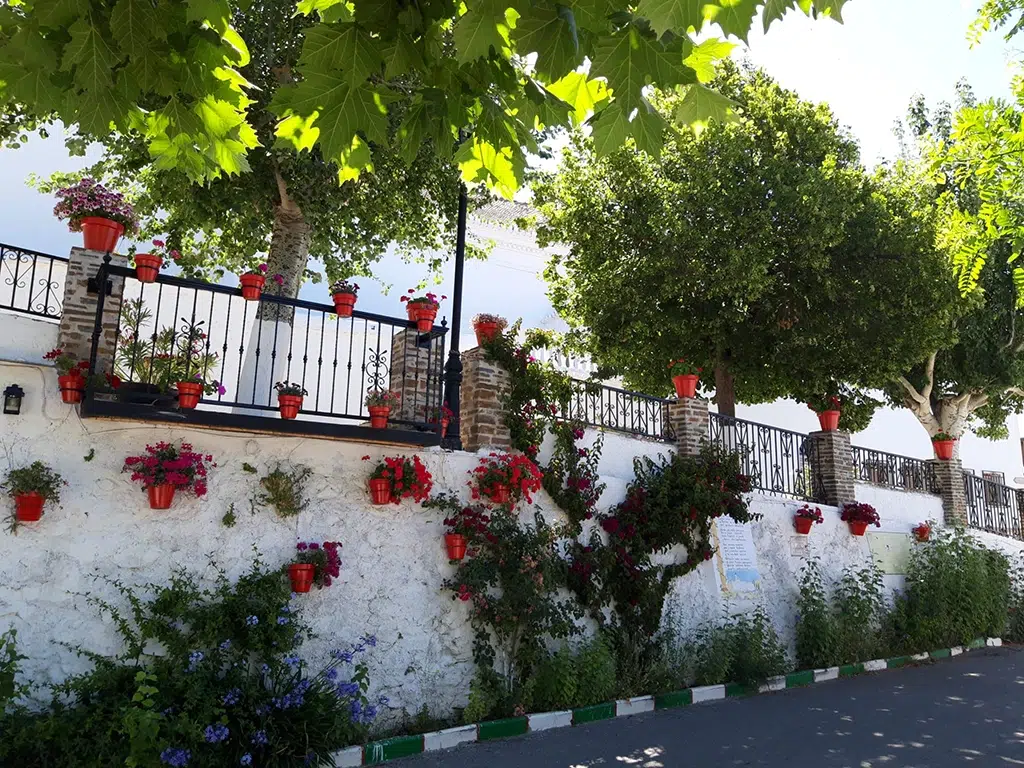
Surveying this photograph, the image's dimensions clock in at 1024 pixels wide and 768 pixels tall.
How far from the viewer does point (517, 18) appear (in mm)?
3047

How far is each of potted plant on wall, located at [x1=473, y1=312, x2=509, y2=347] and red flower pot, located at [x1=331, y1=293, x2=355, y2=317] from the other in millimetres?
1723

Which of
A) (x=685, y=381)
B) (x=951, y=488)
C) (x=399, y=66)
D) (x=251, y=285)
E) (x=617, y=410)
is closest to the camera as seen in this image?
(x=399, y=66)

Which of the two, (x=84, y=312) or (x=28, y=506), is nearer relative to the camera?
(x=28, y=506)

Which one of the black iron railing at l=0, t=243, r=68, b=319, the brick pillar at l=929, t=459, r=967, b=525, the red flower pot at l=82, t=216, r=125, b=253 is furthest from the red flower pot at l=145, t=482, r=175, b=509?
the brick pillar at l=929, t=459, r=967, b=525

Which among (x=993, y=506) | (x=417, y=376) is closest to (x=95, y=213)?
(x=417, y=376)

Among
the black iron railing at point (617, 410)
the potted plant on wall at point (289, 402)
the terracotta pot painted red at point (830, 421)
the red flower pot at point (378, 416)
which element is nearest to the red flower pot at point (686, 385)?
the black iron railing at point (617, 410)

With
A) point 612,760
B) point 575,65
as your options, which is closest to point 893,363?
point 612,760

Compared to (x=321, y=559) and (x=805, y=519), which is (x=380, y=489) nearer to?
(x=321, y=559)

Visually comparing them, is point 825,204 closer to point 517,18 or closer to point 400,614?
point 400,614

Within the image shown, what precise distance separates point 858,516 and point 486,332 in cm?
748

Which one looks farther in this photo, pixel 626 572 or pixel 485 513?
pixel 626 572

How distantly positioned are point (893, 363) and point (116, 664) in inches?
481

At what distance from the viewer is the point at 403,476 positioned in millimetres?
7176

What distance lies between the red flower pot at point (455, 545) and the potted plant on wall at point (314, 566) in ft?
3.64
